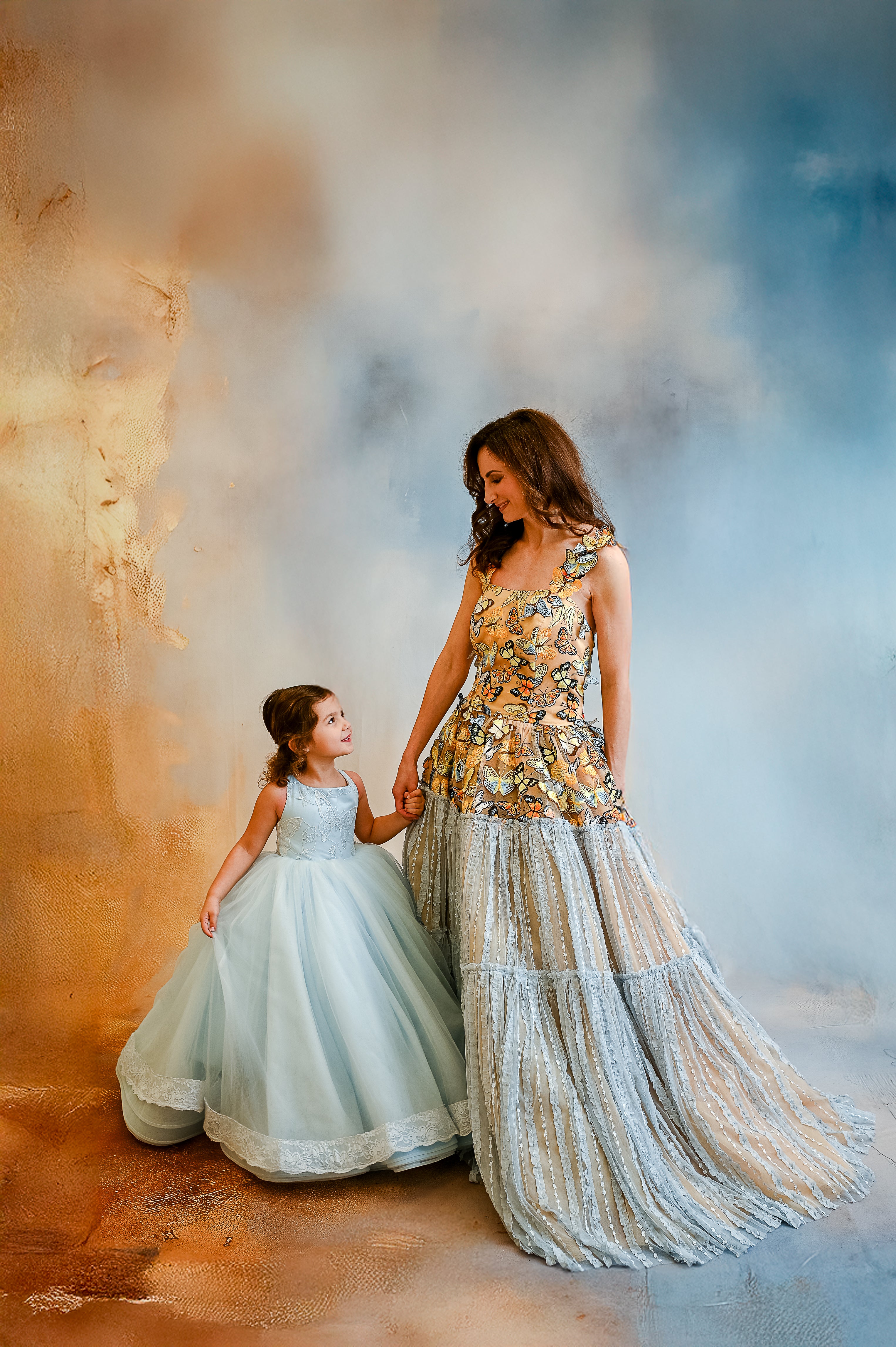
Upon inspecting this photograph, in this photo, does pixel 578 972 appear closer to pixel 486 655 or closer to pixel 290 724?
pixel 486 655

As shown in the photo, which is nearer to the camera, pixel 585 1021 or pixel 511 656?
pixel 585 1021

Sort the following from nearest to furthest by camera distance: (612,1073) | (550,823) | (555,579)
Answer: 1. (612,1073)
2. (550,823)
3. (555,579)

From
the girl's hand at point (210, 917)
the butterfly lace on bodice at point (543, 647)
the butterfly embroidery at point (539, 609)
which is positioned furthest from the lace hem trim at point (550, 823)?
the girl's hand at point (210, 917)

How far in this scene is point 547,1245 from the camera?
6.57ft

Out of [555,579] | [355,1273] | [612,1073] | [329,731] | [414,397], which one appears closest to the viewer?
[355,1273]

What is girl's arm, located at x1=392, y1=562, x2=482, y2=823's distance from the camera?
8.34 ft

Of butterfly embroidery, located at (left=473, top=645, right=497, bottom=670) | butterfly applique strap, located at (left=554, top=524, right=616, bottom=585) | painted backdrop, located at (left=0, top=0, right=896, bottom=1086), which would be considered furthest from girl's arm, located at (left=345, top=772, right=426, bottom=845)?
painted backdrop, located at (left=0, top=0, right=896, bottom=1086)

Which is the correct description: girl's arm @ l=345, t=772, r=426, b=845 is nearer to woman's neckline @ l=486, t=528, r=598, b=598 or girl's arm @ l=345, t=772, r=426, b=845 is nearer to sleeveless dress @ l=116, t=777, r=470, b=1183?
sleeveless dress @ l=116, t=777, r=470, b=1183

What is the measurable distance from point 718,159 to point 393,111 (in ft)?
3.80

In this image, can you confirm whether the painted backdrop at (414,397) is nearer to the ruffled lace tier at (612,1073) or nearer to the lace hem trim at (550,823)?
the ruffled lace tier at (612,1073)

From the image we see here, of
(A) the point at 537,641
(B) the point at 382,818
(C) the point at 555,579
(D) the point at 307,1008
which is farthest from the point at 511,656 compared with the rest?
(D) the point at 307,1008

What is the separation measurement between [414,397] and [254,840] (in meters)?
1.92

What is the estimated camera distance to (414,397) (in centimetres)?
378

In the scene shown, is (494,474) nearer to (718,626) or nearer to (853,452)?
(718,626)
